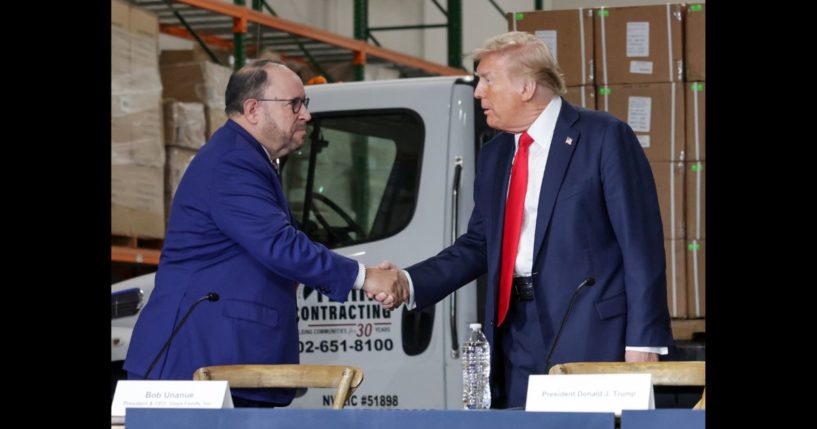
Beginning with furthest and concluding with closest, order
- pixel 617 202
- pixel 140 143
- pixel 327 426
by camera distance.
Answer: pixel 140 143 < pixel 617 202 < pixel 327 426

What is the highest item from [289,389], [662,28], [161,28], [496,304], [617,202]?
[161,28]

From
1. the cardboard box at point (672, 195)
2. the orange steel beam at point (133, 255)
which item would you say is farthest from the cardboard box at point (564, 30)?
the orange steel beam at point (133, 255)

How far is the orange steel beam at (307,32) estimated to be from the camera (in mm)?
8870

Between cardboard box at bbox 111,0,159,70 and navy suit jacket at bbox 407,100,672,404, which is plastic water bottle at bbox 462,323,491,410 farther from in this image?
cardboard box at bbox 111,0,159,70

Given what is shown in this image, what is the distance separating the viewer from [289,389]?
347cm

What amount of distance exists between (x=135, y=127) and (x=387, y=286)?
4.28m

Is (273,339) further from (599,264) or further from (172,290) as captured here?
(599,264)

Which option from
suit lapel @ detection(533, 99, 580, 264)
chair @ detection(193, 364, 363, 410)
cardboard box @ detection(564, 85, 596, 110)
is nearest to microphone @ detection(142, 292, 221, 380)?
chair @ detection(193, 364, 363, 410)

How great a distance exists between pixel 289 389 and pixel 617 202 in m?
1.04

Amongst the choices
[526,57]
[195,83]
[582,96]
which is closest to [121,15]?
[195,83]

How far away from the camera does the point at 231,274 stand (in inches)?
135

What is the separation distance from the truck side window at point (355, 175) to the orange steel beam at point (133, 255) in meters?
2.49

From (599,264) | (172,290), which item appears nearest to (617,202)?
(599,264)

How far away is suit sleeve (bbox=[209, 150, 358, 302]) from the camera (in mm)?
3395
